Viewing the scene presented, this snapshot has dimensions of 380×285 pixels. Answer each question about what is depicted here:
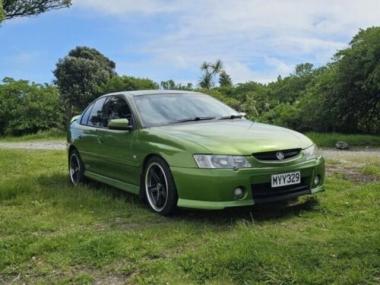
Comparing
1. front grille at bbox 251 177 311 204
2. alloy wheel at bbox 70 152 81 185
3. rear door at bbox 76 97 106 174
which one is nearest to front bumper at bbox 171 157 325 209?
front grille at bbox 251 177 311 204

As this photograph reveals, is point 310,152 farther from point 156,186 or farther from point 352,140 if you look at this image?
point 352,140

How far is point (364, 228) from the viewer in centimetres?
483

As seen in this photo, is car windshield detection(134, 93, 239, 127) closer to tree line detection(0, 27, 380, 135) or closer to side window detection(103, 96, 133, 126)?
side window detection(103, 96, 133, 126)

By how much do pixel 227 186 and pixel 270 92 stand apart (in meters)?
26.9

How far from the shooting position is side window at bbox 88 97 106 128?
7578mm

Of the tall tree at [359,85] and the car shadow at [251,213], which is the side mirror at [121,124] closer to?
the car shadow at [251,213]

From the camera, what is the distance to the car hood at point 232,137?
5359 mm

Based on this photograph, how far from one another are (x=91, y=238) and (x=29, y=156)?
771cm

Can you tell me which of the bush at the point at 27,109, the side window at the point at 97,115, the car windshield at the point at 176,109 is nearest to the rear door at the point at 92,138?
the side window at the point at 97,115

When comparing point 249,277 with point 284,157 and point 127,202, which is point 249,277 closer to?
point 284,157

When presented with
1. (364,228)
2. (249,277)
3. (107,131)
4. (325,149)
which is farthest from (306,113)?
(249,277)

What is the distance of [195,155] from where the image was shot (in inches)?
212

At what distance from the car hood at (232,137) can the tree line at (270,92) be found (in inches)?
374

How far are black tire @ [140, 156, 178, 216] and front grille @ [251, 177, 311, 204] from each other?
877mm
